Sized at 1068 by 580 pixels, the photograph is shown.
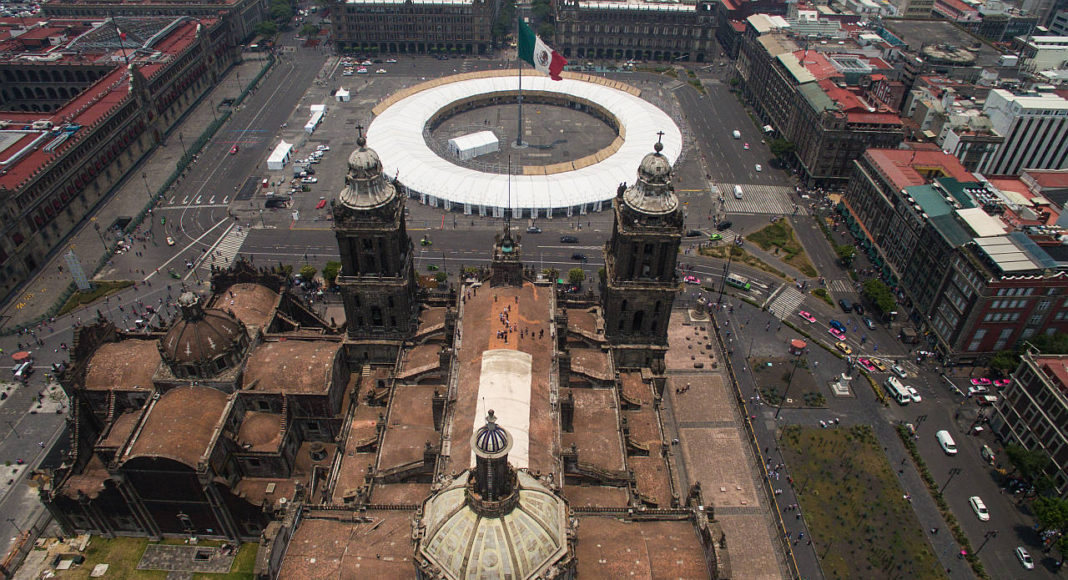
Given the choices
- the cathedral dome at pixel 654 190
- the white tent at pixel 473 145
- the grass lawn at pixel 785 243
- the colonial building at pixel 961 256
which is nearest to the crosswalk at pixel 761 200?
the grass lawn at pixel 785 243

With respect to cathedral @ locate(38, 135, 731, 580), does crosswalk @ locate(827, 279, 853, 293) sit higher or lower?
lower

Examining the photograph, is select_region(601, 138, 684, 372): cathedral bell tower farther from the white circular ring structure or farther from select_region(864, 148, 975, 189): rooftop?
select_region(864, 148, 975, 189): rooftop

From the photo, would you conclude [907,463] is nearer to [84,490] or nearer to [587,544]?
[587,544]

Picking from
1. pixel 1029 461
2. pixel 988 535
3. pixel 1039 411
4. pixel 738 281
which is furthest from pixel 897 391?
pixel 738 281

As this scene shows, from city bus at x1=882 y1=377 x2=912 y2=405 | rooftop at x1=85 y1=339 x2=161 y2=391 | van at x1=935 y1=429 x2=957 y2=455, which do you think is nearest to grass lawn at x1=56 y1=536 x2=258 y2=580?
rooftop at x1=85 y1=339 x2=161 y2=391

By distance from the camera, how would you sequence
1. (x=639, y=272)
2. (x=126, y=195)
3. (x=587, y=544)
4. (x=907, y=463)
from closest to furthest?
(x=587, y=544) → (x=639, y=272) → (x=907, y=463) → (x=126, y=195)

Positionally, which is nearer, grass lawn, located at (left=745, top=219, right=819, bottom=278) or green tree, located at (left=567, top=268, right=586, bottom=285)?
green tree, located at (left=567, top=268, right=586, bottom=285)

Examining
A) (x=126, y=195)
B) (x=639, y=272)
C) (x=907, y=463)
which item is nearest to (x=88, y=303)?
(x=126, y=195)
